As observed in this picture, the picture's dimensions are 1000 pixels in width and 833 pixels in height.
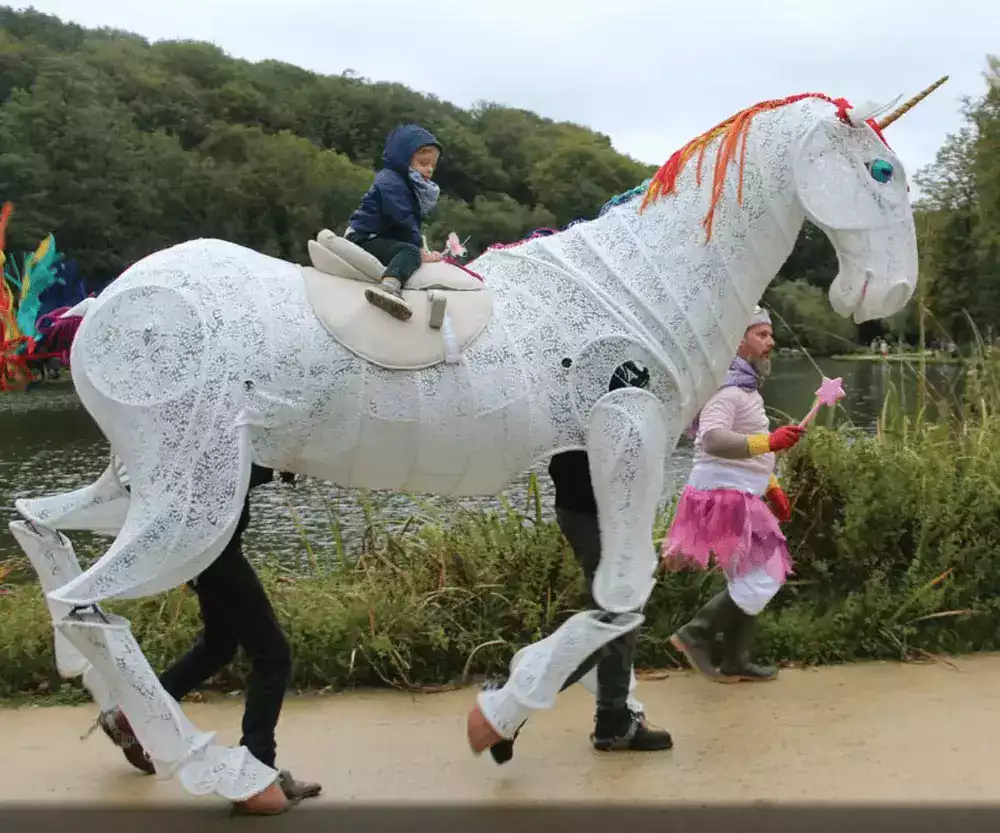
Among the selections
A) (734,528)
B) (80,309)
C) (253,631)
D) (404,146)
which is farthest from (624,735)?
(80,309)

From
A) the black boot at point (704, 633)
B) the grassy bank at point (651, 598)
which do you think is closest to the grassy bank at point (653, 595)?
the grassy bank at point (651, 598)

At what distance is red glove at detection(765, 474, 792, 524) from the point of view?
4.37 m

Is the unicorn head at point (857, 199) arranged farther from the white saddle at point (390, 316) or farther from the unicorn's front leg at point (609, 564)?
the white saddle at point (390, 316)

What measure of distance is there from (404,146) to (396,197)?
0.47 feet

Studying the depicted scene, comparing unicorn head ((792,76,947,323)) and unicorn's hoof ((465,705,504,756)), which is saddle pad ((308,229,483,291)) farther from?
unicorn's hoof ((465,705,504,756))

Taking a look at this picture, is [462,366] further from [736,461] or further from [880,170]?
[736,461]

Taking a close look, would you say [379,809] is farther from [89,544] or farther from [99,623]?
[89,544]

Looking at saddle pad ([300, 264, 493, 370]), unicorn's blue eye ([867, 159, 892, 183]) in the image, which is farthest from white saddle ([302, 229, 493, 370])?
unicorn's blue eye ([867, 159, 892, 183])

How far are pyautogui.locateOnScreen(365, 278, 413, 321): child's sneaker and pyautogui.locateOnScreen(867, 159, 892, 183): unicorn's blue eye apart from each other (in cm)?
139

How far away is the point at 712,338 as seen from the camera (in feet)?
10.2

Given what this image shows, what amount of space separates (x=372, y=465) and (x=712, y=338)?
42.1 inches

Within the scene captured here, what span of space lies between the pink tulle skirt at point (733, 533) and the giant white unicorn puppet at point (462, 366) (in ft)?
3.41

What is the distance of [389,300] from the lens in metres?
2.81

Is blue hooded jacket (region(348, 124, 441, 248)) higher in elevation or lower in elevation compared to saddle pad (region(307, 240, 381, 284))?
higher
